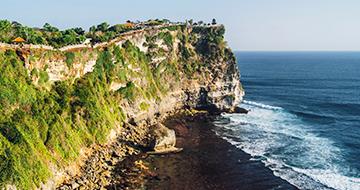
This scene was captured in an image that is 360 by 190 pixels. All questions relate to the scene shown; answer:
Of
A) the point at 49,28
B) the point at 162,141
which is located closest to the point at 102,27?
the point at 49,28

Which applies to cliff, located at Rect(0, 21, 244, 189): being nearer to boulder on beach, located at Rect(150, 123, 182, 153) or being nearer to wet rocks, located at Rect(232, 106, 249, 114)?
wet rocks, located at Rect(232, 106, 249, 114)

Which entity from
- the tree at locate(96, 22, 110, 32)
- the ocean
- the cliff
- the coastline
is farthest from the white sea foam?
the tree at locate(96, 22, 110, 32)

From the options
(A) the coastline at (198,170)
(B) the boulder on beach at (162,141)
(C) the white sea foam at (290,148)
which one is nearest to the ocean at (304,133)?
(C) the white sea foam at (290,148)

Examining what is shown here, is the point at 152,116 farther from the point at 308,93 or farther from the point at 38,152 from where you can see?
the point at 308,93

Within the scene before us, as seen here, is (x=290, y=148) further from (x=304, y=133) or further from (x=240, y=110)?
(x=240, y=110)

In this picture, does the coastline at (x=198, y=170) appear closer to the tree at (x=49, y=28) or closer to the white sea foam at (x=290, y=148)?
the white sea foam at (x=290, y=148)
